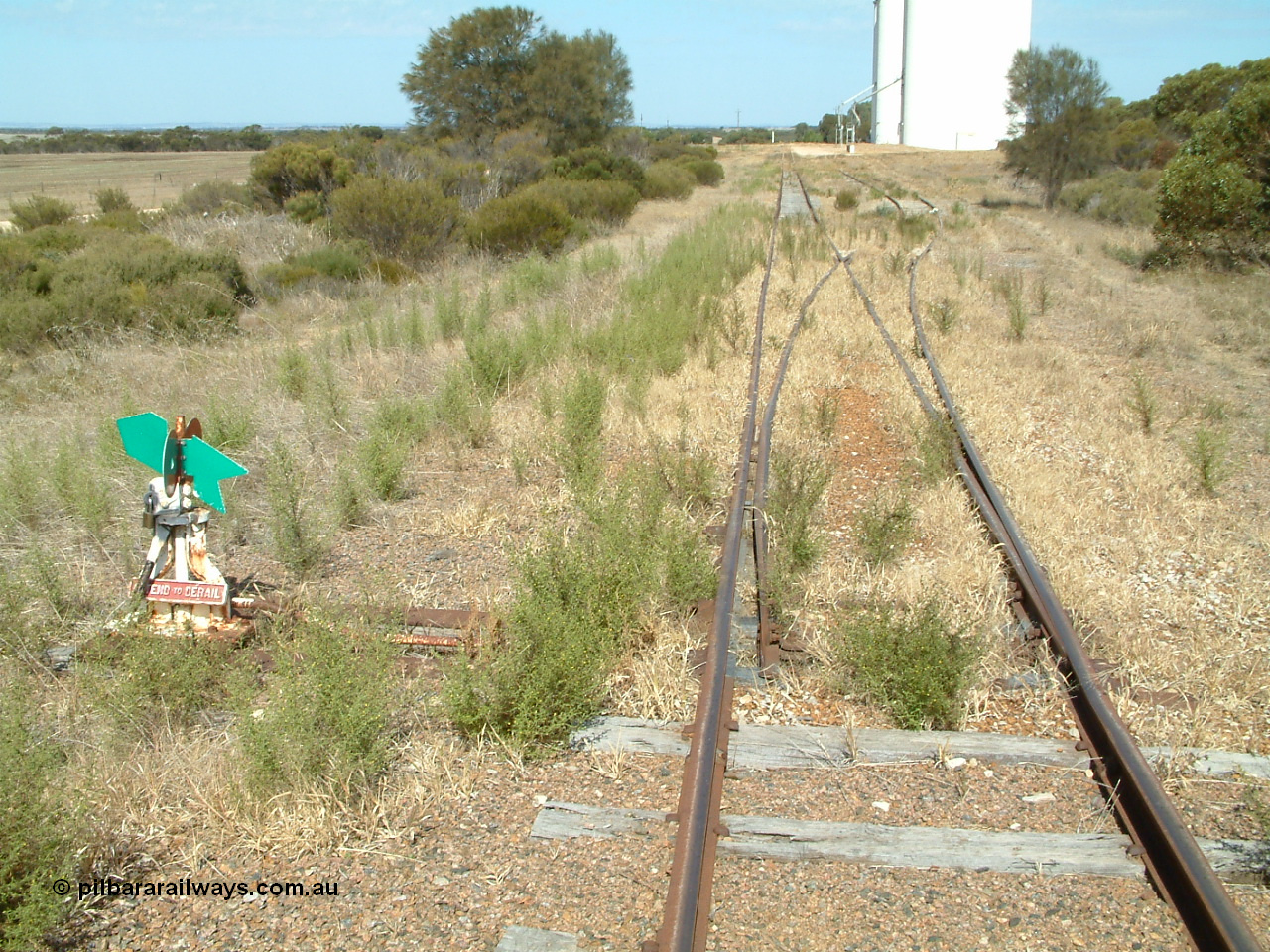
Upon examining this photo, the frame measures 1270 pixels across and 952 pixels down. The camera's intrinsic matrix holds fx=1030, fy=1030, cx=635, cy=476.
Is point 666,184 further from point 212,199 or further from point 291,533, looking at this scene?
point 291,533

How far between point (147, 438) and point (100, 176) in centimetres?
6973

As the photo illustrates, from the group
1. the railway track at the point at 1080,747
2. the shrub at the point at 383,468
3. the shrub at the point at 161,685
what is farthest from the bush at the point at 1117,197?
the shrub at the point at 161,685

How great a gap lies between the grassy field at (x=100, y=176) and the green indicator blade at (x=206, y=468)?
36.2 metres

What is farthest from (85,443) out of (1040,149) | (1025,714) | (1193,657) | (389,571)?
(1040,149)

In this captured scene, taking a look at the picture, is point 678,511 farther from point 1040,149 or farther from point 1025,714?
point 1040,149

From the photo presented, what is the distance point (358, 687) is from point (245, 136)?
12095 centimetres

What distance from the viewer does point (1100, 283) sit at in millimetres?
17625

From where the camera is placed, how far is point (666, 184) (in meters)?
41.3

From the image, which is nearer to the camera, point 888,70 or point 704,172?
point 704,172

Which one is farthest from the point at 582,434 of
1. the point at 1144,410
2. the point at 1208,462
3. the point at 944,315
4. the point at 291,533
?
the point at 944,315

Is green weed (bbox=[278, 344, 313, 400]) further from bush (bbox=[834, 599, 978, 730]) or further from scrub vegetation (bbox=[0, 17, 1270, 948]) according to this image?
bush (bbox=[834, 599, 978, 730])

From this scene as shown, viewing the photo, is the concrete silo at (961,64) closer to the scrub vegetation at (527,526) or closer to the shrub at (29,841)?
the scrub vegetation at (527,526)

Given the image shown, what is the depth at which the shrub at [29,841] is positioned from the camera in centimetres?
302

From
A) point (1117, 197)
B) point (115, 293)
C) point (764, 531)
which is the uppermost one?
point (1117, 197)
